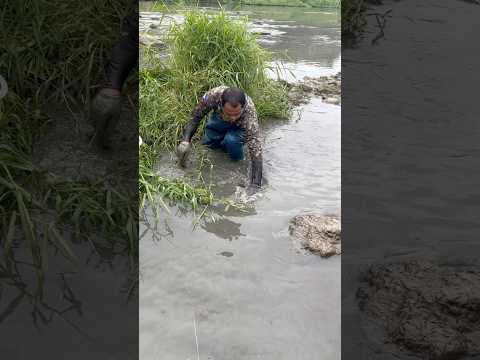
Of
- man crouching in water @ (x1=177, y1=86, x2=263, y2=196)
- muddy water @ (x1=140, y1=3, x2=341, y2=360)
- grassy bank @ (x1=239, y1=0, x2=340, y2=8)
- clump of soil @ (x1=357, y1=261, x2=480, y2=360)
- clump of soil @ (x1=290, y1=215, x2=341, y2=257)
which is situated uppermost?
grassy bank @ (x1=239, y1=0, x2=340, y2=8)

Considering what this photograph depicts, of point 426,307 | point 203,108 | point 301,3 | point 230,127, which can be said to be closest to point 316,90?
point 230,127

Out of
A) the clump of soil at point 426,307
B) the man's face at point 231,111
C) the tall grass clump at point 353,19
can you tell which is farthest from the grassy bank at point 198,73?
the clump of soil at point 426,307

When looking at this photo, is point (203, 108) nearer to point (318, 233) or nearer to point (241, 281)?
point (318, 233)

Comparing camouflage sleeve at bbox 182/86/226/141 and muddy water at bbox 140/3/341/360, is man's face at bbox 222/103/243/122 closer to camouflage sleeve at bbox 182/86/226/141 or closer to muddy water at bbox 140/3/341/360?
camouflage sleeve at bbox 182/86/226/141

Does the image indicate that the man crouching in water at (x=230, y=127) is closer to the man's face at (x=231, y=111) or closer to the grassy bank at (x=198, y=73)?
the man's face at (x=231, y=111)

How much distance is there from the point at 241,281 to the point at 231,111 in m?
1.63

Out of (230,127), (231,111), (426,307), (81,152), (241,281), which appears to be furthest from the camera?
(230,127)

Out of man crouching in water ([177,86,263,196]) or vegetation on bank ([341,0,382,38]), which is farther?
vegetation on bank ([341,0,382,38])

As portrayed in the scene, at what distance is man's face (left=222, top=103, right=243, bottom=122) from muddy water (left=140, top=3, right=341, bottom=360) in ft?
1.38

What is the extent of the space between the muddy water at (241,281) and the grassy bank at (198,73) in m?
0.68

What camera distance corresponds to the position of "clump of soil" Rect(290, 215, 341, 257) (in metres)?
3.10

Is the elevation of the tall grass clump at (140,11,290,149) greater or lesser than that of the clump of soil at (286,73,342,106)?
greater

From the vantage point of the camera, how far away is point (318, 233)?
324cm

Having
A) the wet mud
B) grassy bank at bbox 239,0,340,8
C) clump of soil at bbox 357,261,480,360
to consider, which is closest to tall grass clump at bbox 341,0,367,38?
the wet mud
